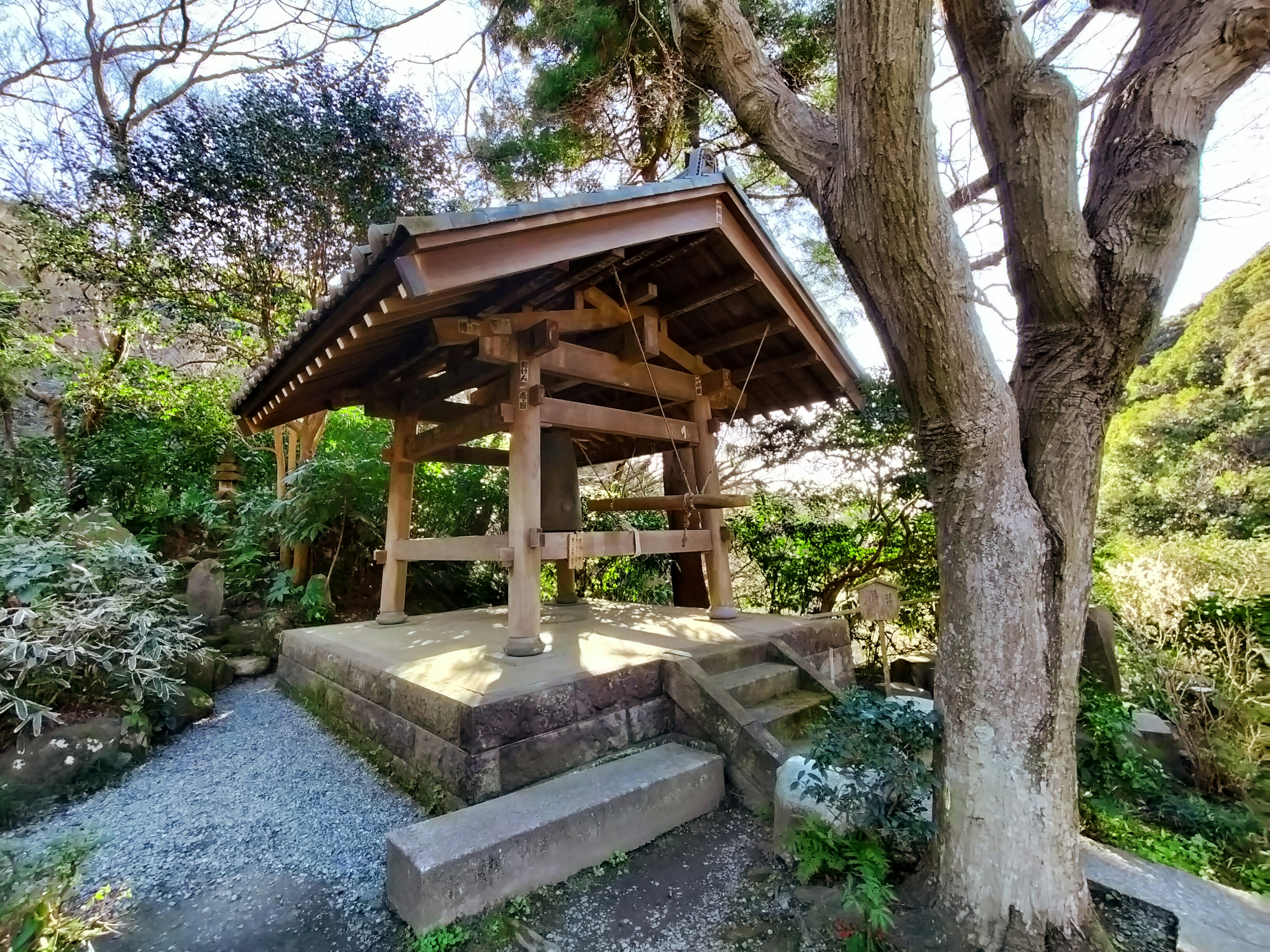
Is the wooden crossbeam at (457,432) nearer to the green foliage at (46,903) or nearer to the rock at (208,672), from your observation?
the rock at (208,672)

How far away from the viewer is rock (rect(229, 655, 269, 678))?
5445mm

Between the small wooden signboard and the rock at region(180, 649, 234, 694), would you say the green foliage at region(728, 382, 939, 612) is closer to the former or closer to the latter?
the small wooden signboard

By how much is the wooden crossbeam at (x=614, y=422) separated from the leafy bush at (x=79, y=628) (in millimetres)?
3138

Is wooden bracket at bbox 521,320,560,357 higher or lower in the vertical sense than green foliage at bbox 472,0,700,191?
lower

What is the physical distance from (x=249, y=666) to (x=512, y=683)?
403cm

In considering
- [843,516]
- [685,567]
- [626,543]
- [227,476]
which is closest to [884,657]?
[626,543]

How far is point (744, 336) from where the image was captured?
4.88 metres

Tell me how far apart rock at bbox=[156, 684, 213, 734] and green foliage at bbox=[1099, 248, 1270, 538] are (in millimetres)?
11496

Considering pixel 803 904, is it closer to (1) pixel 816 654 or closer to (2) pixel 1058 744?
(2) pixel 1058 744

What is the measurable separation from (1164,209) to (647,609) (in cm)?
481

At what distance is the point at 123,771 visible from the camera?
11.5 feet

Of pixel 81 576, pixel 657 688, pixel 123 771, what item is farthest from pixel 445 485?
pixel 657 688

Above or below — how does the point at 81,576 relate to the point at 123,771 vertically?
above

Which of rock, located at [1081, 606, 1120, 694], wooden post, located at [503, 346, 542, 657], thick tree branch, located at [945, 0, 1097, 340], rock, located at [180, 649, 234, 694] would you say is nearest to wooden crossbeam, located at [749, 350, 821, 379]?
wooden post, located at [503, 346, 542, 657]
